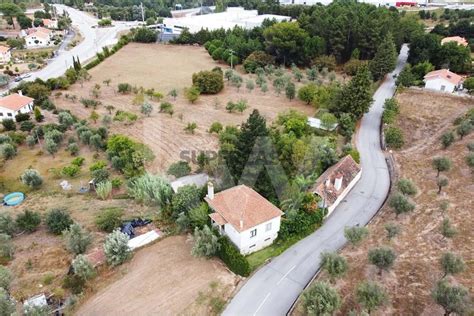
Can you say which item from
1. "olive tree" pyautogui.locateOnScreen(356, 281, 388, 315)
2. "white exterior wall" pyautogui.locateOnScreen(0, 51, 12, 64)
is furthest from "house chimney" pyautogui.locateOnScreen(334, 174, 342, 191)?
"white exterior wall" pyautogui.locateOnScreen(0, 51, 12, 64)

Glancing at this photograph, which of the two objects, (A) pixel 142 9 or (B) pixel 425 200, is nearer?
(B) pixel 425 200

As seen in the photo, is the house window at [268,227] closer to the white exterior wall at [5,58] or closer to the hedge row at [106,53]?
the hedge row at [106,53]

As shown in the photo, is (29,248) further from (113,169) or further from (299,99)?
(299,99)

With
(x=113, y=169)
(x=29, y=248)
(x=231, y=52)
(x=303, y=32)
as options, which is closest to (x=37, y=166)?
(x=113, y=169)

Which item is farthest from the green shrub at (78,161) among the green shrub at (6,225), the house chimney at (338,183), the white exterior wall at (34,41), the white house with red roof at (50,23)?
the white house with red roof at (50,23)

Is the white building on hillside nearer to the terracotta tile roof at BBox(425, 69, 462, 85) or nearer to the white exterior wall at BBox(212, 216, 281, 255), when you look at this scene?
the terracotta tile roof at BBox(425, 69, 462, 85)

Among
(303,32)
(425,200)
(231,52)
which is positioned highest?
(303,32)
